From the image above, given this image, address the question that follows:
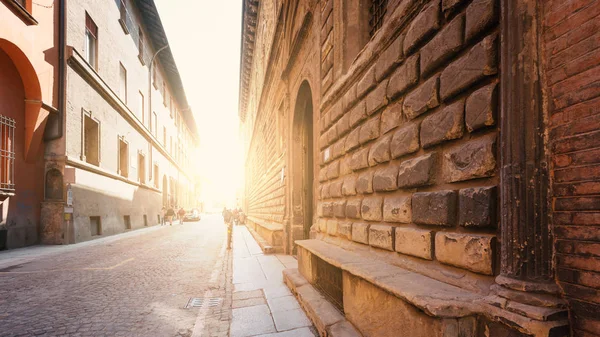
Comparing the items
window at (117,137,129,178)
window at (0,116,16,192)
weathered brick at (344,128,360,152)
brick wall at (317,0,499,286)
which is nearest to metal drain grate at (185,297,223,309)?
brick wall at (317,0,499,286)

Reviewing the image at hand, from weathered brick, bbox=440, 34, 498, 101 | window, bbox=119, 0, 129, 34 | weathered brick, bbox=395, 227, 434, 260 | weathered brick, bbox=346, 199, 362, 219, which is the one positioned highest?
window, bbox=119, 0, 129, 34

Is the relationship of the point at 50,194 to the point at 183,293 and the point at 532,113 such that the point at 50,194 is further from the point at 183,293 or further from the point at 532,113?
the point at 532,113

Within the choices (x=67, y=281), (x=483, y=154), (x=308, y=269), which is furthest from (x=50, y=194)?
(x=483, y=154)

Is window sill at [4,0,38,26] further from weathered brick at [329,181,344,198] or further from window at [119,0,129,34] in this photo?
weathered brick at [329,181,344,198]

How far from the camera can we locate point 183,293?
15.6ft

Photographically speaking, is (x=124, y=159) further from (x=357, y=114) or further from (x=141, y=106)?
(x=357, y=114)

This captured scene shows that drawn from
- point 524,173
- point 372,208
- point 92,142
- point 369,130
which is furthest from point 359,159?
point 92,142

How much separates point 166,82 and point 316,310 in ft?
96.2

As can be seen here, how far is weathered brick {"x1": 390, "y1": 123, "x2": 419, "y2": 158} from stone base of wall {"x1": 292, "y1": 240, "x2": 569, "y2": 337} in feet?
3.11

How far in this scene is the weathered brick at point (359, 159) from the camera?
11.0 feet

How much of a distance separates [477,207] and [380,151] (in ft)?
4.26

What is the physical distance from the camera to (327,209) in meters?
4.63

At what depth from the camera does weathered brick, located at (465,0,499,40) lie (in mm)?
1720

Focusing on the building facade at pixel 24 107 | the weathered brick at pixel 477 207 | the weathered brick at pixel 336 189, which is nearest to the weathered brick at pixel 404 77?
the weathered brick at pixel 477 207
